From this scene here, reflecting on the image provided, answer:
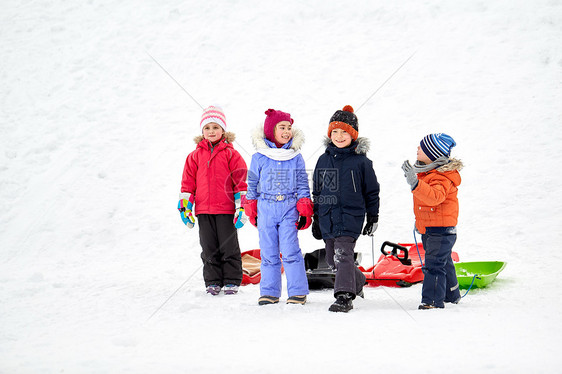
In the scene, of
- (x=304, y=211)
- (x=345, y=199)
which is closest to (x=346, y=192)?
(x=345, y=199)

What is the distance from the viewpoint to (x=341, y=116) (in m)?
4.86

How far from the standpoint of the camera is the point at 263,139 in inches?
202

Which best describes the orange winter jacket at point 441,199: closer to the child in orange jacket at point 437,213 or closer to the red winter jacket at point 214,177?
the child in orange jacket at point 437,213

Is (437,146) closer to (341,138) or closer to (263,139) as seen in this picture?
(341,138)

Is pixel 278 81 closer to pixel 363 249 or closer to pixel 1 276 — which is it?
pixel 363 249

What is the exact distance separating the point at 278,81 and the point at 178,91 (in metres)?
2.33

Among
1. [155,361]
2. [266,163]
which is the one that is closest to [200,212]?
[266,163]

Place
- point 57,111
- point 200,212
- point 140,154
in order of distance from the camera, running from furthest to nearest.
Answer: point 57,111 → point 140,154 → point 200,212

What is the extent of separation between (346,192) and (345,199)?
7cm

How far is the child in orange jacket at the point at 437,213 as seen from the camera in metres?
4.52

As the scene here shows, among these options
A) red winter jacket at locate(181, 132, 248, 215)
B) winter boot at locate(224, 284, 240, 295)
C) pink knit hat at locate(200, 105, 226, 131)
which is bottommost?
winter boot at locate(224, 284, 240, 295)

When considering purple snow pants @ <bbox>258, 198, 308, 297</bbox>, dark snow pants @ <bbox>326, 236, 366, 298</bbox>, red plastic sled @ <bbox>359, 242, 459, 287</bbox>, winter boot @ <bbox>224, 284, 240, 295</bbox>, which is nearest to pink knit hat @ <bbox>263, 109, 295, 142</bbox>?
purple snow pants @ <bbox>258, 198, 308, 297</bbox>

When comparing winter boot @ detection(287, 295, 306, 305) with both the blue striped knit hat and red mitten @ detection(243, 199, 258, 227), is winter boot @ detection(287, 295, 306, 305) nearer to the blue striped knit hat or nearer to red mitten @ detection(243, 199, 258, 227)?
red mitten @ detection(243, 199, 258, 227)

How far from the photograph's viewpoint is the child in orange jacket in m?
4.52
